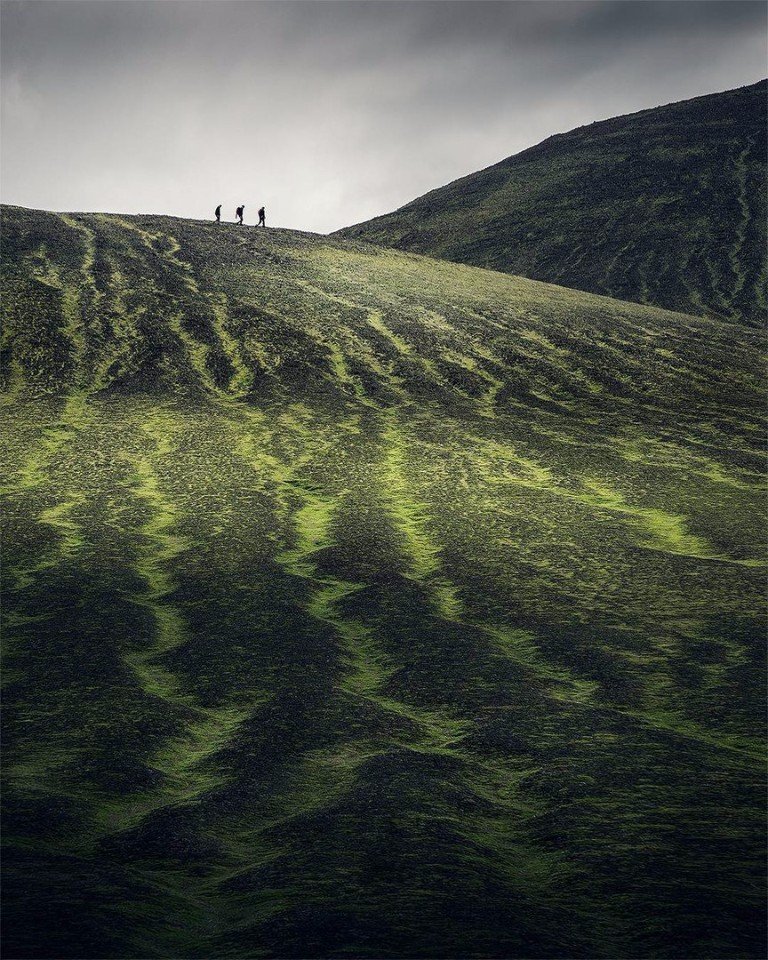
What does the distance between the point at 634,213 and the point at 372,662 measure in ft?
284

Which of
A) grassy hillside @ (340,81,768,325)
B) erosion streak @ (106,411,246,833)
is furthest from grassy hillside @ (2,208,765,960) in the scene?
grassy hillside @ (340,81,768,325)

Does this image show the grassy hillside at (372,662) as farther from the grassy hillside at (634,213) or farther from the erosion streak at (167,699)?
the grassy hillside at (634,213)

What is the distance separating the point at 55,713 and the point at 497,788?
5.24 metres

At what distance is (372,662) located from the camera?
13.1 meters

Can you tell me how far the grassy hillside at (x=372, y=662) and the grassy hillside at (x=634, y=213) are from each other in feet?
164

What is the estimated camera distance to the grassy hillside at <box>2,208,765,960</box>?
23.2ft

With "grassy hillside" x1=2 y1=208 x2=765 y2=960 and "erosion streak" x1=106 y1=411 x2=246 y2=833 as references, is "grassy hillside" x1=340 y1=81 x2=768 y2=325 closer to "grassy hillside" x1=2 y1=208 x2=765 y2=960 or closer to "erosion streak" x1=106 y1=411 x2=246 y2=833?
"grassy hillside" x1=2 y1=208 x2=765 y2=960

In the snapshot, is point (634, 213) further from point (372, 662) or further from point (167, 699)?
point (167, 699)

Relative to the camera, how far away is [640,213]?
91062 mm

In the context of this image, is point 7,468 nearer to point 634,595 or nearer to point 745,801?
point 634,595

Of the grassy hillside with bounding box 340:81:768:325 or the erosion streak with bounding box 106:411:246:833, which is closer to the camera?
the erosion streak with bounding box 106:411:246:833

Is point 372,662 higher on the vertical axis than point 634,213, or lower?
lower

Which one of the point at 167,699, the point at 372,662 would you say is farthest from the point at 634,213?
the point at 167,699

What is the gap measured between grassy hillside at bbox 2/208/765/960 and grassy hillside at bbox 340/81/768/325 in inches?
1969
